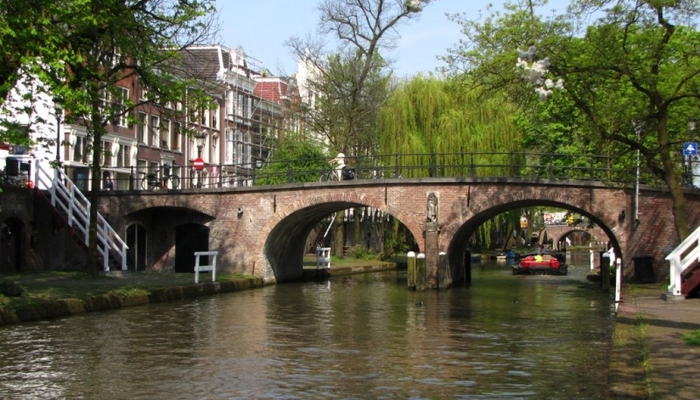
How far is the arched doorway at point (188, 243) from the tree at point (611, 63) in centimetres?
1622

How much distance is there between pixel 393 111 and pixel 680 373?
111 feet

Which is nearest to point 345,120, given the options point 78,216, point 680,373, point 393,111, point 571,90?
point 393,111

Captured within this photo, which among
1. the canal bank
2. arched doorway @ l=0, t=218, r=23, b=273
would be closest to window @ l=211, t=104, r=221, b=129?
arched doorway @ l=0, t=218, r=23, b=273

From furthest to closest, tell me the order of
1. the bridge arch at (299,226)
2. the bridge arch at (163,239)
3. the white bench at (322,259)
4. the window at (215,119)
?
the window at (215,119) → the white bench at (322,259) → the bridge arch at (163,239) → the bridge arch at (299,226)

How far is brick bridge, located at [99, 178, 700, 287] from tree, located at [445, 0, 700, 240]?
532 cm

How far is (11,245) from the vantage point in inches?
1377

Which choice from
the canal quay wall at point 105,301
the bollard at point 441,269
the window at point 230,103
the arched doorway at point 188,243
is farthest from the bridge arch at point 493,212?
the window at point 230,103

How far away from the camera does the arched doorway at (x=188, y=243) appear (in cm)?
3853

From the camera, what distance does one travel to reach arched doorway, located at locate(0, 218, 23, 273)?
112 feet

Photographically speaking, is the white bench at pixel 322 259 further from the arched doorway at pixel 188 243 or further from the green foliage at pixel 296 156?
the green foliage at pixel 296 156

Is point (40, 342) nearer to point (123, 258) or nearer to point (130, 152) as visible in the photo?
point (123, 258)

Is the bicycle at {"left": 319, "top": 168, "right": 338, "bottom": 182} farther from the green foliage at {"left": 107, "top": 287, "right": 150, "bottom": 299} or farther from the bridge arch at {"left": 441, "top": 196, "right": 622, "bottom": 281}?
the green foliage at {"left": 107, "top": 287, "right": 150, "bottom": 299}

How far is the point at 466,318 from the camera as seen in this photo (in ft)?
72.3

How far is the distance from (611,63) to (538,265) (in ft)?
81.2
